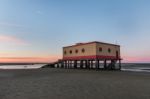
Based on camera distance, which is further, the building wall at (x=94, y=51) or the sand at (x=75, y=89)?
the building wall at (x=94, y=51)

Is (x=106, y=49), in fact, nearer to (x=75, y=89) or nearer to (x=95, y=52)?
(x=95, y=52)

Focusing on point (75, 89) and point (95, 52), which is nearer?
point (75, 89)

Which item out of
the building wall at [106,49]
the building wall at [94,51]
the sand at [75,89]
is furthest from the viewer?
the building wall at [106,49]

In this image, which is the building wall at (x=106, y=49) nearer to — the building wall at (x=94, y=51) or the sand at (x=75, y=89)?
the building wall at (x=94, y=51)

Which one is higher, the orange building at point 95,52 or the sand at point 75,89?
the orange building at point 95,52

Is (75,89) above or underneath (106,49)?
underneath

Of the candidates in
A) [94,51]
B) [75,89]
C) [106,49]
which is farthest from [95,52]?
[75,89]

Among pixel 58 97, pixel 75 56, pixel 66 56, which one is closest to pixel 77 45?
pixel 75 56

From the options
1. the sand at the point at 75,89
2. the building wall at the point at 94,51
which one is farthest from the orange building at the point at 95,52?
the sand at the point at 75,89

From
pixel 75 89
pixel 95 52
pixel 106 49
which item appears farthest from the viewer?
pixel 106 49

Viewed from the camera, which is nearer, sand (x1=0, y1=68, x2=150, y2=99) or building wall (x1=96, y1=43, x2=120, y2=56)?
sand (x1=0, y1=68, x2=150, y2=99)

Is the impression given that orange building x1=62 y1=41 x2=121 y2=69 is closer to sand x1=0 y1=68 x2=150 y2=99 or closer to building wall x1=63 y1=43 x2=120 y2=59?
building wall x1=63 y1=43 x2=120 y2=59

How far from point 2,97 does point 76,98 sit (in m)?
4.55

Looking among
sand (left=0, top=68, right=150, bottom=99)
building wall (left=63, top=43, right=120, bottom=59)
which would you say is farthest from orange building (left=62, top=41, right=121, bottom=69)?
sand (left=0, top=68, right=150, bottom=99)
